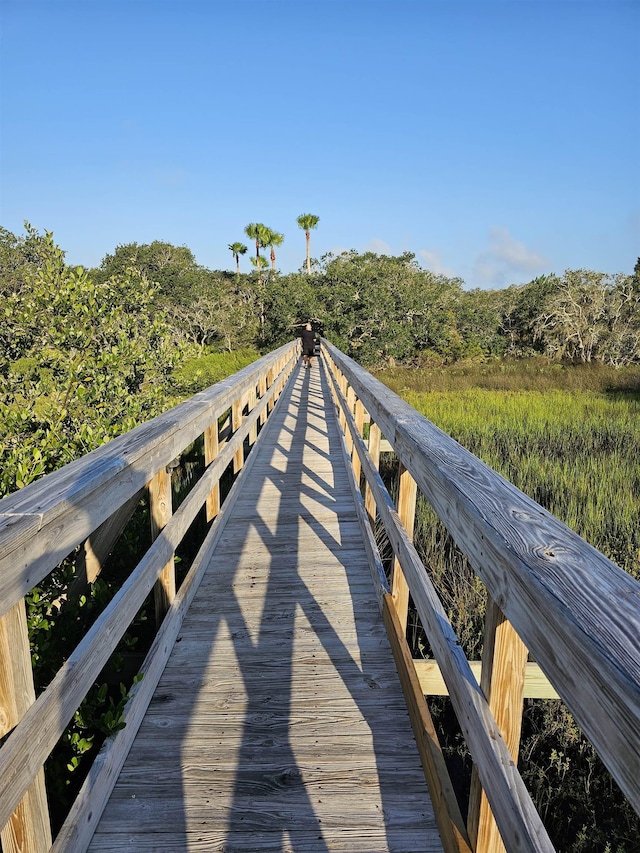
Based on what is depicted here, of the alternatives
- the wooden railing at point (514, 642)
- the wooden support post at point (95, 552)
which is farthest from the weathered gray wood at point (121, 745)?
the wooden railing at point (514, 642)

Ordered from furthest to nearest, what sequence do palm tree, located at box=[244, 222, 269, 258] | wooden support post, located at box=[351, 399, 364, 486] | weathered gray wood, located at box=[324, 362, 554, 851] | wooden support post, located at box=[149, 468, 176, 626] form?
palm tree, located at box=[244, 222, 269, 258]
wooden support post, located at box=[351, 399, 364, 486]
wooden support post, located at box=[149, 468, 176, 626]
weathered gray wood, located at box=[324, 362, 554, 851]

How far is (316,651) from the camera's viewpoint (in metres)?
2.68

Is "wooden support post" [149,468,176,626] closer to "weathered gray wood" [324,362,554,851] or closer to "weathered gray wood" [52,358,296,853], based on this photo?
"weathered gray wood" [52,358,296,853]

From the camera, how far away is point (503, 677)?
1.26 meters

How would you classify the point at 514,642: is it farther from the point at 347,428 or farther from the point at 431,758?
the point at 347,428

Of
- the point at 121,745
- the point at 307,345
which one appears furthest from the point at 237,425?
the point at 307,345

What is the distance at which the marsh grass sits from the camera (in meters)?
2.99

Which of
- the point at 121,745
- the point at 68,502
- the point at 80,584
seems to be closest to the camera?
the point at 68,502

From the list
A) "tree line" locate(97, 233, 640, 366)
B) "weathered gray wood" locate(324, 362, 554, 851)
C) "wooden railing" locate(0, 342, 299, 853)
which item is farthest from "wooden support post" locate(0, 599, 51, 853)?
"tree line" locate(97, 233, 640, 366)

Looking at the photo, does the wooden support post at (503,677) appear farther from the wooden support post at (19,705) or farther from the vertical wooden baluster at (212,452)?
the vertical wooden baluster at (212,452)

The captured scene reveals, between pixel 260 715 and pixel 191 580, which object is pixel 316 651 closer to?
pixel 260 715

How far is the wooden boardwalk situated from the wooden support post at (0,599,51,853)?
46 cm

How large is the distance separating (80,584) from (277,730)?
1.16m

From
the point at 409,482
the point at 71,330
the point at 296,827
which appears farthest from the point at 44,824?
the point at 71,330
